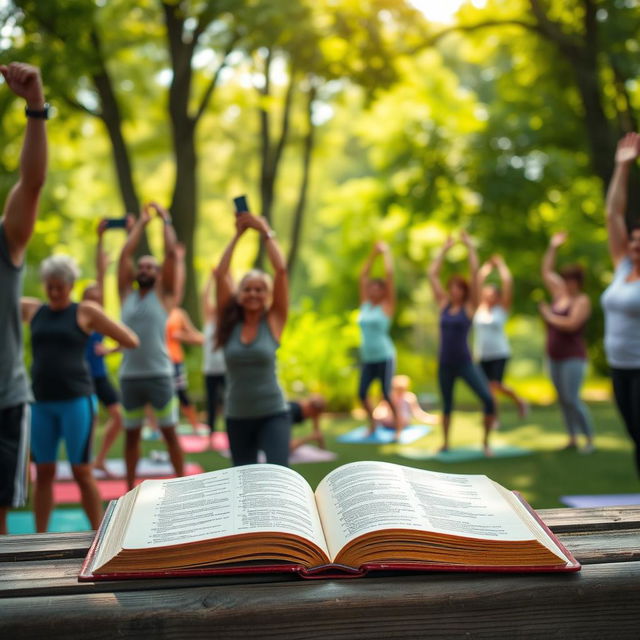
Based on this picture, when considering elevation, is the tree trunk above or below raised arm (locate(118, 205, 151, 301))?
above

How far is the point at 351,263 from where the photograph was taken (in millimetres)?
21266

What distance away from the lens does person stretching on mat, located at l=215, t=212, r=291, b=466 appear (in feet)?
15.3

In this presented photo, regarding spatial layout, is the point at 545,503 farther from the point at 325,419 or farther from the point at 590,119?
the point at 590,119

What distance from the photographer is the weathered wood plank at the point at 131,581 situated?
1472 millimetres

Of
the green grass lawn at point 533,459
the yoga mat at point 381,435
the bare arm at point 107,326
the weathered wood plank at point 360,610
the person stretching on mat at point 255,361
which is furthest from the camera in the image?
the yoga mat at point 381,435

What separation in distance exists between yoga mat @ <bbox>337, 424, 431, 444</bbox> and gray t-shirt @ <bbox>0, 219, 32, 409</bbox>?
6.65 metres

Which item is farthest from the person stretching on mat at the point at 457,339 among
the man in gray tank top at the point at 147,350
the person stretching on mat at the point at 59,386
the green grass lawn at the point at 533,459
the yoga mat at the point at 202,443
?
the person stretching on mat at the point at 59,386

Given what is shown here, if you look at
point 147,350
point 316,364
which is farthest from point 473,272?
point 316,364

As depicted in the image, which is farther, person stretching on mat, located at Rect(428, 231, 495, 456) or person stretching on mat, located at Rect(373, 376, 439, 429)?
person stretching on mat, located at Rect(373, 376, 439, 429)

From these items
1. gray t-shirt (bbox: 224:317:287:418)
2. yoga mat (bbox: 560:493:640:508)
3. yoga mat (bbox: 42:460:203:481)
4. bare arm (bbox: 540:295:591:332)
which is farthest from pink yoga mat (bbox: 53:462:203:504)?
bare arm (bbox: 540:295:591:332)

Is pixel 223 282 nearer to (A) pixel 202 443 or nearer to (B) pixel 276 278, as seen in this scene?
(B) pixel 276 278

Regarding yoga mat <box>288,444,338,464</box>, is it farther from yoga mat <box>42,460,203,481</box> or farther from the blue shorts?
the blue shorts

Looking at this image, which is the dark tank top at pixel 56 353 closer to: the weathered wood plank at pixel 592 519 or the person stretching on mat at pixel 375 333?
the weathered wood plank at pixel 592 519

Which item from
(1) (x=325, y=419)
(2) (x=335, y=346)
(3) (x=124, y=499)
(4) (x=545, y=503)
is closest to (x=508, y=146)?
(2) (x=335, y=346)
